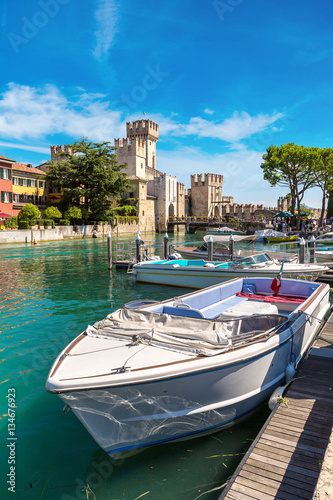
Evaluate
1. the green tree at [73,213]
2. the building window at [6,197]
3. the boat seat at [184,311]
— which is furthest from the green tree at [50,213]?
the boat seat at [184,311]

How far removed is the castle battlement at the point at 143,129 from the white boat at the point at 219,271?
66.0 meters

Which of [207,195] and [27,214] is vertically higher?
[207,195]

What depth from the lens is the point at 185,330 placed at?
4.86 meters

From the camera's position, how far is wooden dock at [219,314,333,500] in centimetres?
307

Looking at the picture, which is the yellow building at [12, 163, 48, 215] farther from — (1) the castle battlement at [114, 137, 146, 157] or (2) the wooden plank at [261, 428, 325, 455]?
(2) the wooden plank at [261, 428, 325, 455]

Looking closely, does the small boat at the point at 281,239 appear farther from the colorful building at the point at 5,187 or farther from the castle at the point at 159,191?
the colorful building at the point at 5,187

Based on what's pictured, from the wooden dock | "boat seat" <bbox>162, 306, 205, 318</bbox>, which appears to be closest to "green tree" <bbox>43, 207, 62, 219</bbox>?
"boat seat" <bbox>162, 306, 205, 318</bbox>

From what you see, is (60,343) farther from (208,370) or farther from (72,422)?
(208,370)

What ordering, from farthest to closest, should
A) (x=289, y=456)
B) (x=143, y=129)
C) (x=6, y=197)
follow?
(x=143, y=129) < (x=6, y=197) < (x=289, y=456)

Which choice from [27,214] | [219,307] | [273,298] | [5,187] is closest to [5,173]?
[5,187]

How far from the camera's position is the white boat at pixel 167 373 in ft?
12.1

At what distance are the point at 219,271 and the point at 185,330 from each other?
8499mm

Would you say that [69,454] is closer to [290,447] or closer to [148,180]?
[290,447]

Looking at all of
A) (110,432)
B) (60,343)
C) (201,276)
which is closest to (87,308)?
(60,343)
